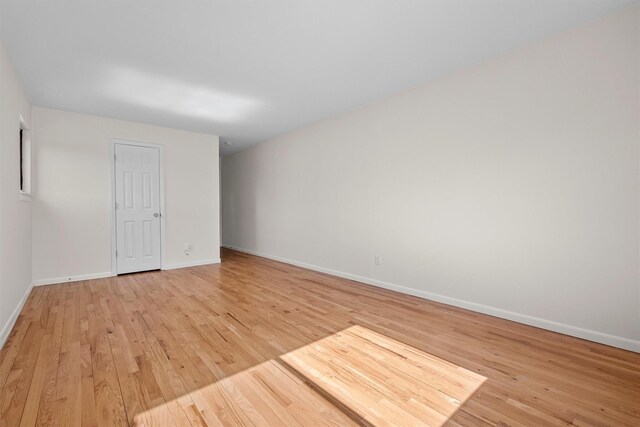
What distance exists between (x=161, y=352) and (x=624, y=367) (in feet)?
10.5

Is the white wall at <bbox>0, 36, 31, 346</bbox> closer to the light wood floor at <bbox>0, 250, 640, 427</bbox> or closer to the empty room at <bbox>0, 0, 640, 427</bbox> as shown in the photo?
the empty room at <bbox>0, 0, 640, 427</bbox>

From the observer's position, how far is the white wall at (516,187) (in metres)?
2.21

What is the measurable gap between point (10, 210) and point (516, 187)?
184 inches

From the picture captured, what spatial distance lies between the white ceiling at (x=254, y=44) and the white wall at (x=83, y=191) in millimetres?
530

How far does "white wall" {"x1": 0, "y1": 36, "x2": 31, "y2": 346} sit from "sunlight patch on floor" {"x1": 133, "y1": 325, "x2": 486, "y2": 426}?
1962 millimetres

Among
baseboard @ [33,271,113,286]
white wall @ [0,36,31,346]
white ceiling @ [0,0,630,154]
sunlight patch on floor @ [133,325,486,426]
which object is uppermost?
white ceiling @ [0,0,630,154]

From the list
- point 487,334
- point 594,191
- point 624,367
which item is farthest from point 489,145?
point 624,367

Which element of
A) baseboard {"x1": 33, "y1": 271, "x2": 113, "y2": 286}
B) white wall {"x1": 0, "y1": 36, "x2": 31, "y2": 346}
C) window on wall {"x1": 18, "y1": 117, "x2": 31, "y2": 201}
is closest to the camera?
white wall {"x1": 0, "y1": 36, "x2": 31, "y2": 346}

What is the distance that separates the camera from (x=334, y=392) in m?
1.67

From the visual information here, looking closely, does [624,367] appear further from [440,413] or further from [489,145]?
[489,145]

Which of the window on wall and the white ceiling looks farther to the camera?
the window on wall

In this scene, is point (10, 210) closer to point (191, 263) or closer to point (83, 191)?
point (83, 191)

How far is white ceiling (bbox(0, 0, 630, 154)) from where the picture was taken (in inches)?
83.7

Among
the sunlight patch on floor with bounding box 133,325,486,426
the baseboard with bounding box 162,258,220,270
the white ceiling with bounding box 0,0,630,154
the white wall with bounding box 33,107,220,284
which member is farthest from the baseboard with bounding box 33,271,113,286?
the sunlight patch on floor with bounding box 133,325,486,426
